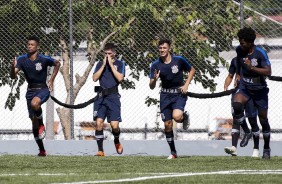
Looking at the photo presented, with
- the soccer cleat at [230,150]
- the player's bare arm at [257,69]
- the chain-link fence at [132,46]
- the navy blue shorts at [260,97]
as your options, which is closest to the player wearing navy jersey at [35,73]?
the chain-link fence at [132,46]

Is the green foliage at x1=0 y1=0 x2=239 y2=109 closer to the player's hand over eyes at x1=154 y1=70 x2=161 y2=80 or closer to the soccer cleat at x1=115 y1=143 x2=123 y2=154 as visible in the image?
the soccer cleat at x1=115 y1=143 x2=123 y2=154

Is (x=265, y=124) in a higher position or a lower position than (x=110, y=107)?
lower

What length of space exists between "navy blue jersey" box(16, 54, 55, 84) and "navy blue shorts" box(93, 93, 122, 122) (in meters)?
1.21

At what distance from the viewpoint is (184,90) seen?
17062mm

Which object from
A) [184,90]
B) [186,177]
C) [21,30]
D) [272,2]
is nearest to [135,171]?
[186,177]

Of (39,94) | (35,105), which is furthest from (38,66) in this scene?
(35,105)

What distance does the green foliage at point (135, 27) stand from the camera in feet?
64.7

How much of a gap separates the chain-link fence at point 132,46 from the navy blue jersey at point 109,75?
54.8 inches

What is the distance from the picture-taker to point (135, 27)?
20.1 meters

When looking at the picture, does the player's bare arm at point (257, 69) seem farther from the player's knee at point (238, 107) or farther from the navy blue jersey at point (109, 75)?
the navy blue jersey at point (109, 75)

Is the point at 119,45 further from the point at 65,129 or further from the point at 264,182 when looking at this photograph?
the point at 264,182

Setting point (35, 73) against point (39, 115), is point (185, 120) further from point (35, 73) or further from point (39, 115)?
point (35, 73)

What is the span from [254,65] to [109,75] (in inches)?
140

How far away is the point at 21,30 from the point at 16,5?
0.50 metres
